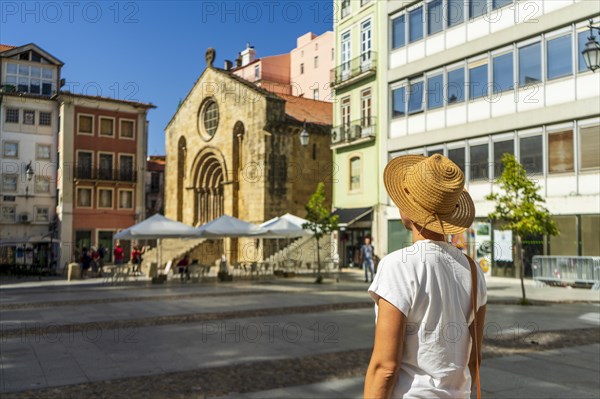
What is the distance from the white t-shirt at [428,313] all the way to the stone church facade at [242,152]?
31931 millimetres

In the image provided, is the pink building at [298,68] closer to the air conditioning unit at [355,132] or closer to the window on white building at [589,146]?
the air conditioning unit at [355,132]

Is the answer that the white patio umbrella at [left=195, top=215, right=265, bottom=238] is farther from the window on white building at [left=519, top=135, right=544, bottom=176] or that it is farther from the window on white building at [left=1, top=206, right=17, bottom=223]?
the window on white building at [left=1, top=206, right=17, bottom=223]

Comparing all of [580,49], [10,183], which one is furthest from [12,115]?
[580,49]

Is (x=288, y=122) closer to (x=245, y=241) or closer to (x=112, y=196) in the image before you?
(x=245, y=241)

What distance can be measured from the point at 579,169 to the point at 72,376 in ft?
63.1

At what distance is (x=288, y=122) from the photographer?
38.4 metres

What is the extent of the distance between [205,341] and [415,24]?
22.7m

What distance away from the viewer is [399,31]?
1132 inches

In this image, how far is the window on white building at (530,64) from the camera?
21.8m

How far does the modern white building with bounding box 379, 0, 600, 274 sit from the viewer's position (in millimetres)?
20266

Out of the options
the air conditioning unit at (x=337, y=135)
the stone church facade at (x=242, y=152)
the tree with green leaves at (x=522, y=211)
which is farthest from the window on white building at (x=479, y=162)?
the stone church facade at (x=242, y=152)

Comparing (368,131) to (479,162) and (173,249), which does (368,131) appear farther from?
(173,249)

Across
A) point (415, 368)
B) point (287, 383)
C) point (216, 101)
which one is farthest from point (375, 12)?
point (415, 368)

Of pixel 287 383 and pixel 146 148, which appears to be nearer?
pixel 287 383
